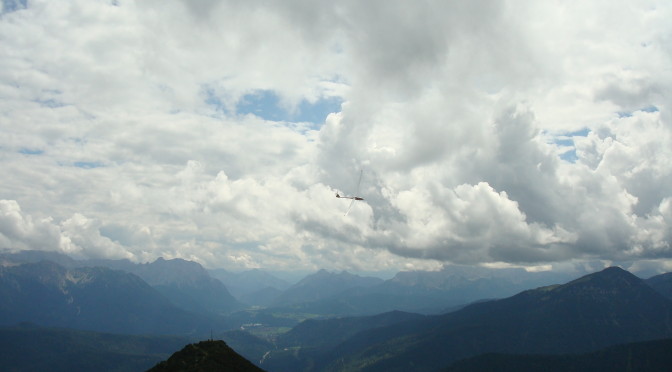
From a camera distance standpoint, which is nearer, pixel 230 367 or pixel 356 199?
pixel 356 199

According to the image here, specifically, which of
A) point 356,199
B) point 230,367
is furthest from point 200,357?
point 356,199

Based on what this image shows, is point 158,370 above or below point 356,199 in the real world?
below

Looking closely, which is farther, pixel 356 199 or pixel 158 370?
pixel 158 370

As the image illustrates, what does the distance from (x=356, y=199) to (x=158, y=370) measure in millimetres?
88894

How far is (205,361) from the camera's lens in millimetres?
140875

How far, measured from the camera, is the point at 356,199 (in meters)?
120

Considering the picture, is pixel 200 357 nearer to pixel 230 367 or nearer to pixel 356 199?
pixel 230 367

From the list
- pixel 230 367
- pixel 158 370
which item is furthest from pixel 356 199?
pixel 158 370

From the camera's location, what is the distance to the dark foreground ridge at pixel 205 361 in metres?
137

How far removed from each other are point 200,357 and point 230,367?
11230 mm

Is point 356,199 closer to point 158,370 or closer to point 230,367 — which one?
point 230,367

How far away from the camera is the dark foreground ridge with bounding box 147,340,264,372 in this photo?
13736cm

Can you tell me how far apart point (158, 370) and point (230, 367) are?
23.4 metres

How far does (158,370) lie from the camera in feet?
449
